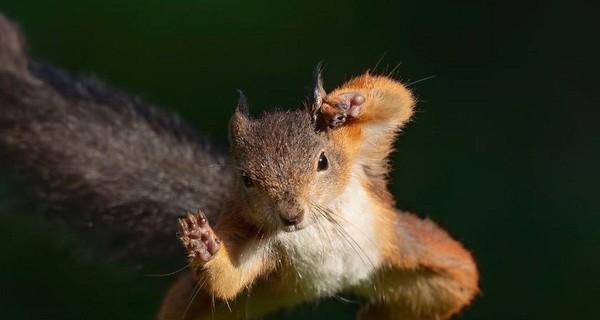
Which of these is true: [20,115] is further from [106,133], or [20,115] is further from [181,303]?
[181,303]

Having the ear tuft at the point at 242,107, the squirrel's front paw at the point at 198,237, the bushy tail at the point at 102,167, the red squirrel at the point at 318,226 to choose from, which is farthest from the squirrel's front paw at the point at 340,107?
the bushy tail at the point at 102,167

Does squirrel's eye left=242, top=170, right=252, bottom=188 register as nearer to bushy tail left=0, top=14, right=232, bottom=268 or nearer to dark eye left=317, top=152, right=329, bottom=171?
dark eye left=317, top=152, right=329, bottom=171

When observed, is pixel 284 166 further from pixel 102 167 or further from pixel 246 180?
pixel 102 167

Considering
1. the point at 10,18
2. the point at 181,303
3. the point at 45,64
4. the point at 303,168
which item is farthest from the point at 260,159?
the point at 10,18

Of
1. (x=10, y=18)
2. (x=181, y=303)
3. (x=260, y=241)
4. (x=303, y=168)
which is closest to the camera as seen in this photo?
(x=303, y=168)

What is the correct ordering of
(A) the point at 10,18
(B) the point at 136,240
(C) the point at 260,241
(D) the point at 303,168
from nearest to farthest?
(D) the point at 303,168 → (C) the point at 260,241 → (B) the point at 136,240 → (A) the point at 10,18

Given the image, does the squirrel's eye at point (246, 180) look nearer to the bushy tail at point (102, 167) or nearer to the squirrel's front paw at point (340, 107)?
the squirrel's front paw at point (340, 107)

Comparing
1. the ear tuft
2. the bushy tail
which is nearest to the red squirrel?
the ear tuft
